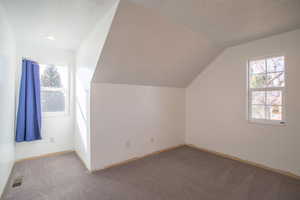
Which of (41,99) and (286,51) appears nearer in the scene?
(286,51)

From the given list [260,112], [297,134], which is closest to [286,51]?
[260,112]

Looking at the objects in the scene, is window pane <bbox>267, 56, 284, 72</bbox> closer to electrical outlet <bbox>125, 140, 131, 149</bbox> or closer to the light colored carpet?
the light colored carpet

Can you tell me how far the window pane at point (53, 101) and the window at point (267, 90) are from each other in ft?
13.9

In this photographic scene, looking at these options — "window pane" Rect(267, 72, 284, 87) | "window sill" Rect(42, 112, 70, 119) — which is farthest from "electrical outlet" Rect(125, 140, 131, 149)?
"window pane" Rect(267, 72, 284, 87)

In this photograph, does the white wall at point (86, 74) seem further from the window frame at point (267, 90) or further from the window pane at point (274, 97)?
the window pane at point (274, 97)

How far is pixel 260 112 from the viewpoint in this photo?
9.14ft

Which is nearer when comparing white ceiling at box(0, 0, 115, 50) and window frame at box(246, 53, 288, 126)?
white ceiling at box(0, 0, 115, 50)

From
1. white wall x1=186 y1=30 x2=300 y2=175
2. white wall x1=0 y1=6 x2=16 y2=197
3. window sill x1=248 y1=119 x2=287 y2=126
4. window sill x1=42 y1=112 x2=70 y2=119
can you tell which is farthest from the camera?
window sill x1=42 y1=112 x2=70 y2=119

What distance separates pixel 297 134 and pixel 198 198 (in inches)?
79.8

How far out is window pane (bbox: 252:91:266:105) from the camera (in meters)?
2.75

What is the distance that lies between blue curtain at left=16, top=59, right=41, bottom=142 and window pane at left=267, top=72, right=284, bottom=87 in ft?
15.3

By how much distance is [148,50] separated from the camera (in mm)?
2363

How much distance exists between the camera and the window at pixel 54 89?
3129 mm

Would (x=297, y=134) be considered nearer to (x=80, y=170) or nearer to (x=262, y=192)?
(x=262, y=192)
